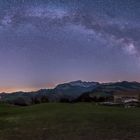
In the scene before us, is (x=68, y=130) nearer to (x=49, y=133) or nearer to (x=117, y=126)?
(x=49, y=133)

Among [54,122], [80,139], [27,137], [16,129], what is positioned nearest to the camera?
[80,139]

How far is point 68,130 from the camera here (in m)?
26.1

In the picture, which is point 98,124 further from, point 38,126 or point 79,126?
point 38,126

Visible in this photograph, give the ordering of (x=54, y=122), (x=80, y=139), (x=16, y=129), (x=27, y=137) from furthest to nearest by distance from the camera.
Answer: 1. (x=54, y=122)
2. (x=16, y=129)
3. (x=27, y=137)
4. (x=80, y=139)

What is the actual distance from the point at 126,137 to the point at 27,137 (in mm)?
6162

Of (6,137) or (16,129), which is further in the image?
(16,129)

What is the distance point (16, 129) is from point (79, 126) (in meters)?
4.61

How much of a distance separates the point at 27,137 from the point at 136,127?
8030 mm

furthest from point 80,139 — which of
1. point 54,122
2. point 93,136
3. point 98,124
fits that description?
point 54,122

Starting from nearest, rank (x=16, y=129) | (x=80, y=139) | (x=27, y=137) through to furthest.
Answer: (x=80, y=139), (x=27, y=137), (x=16, y=129)

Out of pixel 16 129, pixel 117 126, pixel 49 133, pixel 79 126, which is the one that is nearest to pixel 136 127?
pixel 117 126

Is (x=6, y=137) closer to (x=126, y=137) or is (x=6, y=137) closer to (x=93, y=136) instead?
(x=93, y=136)

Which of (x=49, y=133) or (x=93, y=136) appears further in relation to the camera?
(x=49, y=133)

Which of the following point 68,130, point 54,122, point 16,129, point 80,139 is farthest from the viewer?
point 54,122
